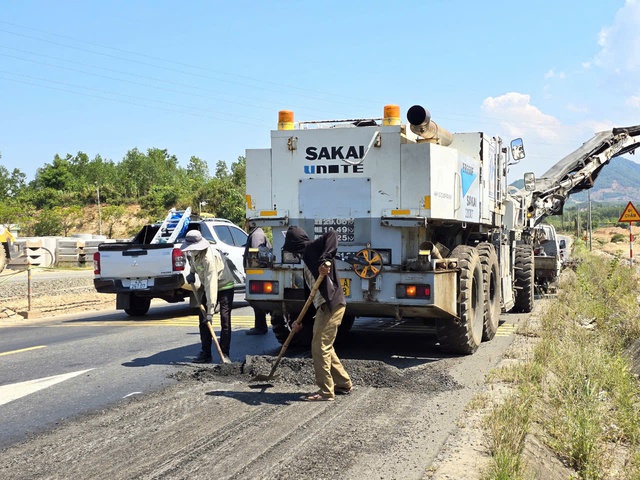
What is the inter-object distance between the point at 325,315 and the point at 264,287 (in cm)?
209

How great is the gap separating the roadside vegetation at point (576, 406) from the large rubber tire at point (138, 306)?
8.39 m

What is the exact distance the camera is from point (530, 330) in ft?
37.3

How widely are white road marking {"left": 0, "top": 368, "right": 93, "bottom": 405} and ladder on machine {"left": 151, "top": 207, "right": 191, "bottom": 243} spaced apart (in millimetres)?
6032

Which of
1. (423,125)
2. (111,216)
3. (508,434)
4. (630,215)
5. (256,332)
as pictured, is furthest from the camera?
(111,216)

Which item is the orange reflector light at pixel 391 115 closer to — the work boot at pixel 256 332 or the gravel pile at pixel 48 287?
the work boot at pixel 256 332

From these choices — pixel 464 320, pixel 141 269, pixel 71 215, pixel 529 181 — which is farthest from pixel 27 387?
pixel 71 215

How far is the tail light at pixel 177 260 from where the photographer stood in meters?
13.6

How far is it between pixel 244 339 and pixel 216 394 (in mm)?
4112

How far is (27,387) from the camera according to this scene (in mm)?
7793

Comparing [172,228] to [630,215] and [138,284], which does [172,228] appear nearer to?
[138,284]

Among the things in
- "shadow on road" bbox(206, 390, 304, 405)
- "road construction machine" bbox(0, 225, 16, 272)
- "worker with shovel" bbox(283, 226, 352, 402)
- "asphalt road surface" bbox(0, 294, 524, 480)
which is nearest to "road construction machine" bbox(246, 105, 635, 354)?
"asphalt road surface" bbox(0, 294, 524, 480)

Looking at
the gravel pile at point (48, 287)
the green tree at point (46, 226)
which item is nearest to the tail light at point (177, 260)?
the gravel pile at point (48, 287)

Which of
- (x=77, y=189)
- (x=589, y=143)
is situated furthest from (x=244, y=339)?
(x=77, y=189)

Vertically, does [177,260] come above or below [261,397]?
above
